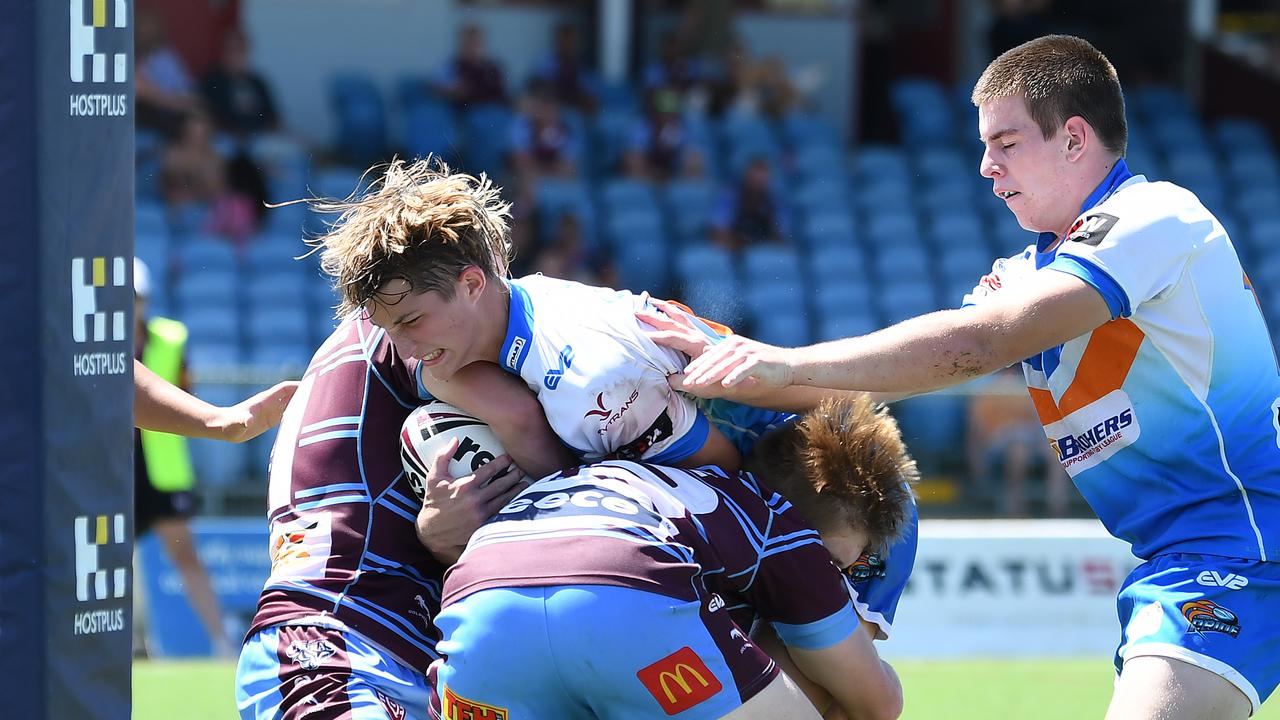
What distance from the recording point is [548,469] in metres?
3.25

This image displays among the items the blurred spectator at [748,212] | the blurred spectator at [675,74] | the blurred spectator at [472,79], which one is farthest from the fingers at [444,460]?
the blurred spectator at [675,74]

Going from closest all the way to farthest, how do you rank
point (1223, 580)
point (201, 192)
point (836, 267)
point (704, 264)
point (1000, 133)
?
point (1223, 580) → point (1000, 133) → point (201, 192) → point (704, 264) → point (836, 267)

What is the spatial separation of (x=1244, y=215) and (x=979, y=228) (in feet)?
9.20

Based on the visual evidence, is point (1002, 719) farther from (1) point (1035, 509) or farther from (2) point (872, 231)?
(2) point (872, 231)

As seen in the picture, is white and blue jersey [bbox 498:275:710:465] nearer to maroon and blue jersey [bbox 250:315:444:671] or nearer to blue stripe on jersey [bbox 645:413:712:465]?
blue stripe on jersey [bbox 645:413:712:465]

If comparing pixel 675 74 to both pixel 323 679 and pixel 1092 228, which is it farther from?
pixel 323 679

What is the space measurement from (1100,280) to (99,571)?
216 cm

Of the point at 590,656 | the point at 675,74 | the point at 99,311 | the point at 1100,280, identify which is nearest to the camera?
the point at 590,656

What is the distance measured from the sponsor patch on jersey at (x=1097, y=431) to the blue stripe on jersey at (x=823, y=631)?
0.70m

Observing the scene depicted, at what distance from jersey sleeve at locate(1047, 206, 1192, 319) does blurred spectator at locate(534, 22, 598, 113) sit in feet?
36.9

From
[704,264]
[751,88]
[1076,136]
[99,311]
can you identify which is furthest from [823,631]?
[751,88]

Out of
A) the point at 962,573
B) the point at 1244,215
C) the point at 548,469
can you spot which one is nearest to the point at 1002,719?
the point at 962,573

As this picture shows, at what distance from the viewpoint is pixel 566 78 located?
14242 millimetres

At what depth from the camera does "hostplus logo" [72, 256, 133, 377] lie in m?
3.03
